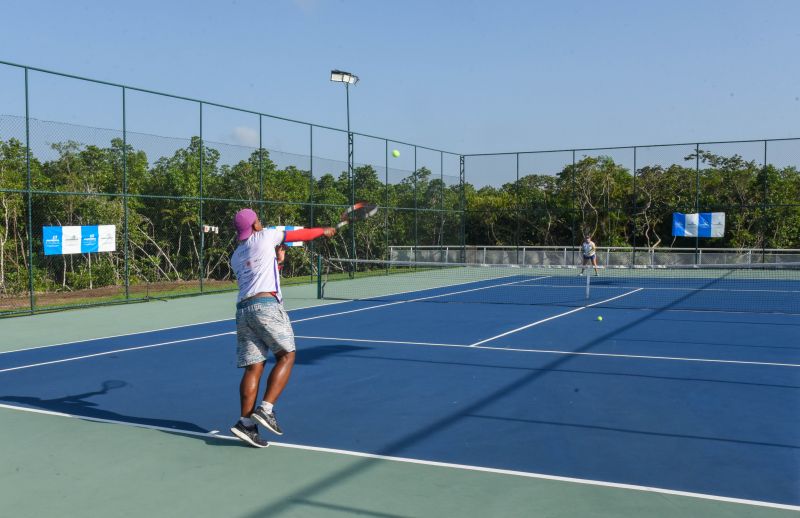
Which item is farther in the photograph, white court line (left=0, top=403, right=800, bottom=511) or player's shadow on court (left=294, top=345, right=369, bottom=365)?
player's shadow on court (left=294, top=345, right=369, bottom=365)

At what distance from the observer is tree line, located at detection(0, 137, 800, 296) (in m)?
17.8

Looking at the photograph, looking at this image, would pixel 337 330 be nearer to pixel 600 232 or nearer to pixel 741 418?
pixel 741 418

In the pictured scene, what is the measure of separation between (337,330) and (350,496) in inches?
291

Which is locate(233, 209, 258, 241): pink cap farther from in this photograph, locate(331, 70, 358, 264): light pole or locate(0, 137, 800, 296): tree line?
locate(331, 70, 358, 264): light pole

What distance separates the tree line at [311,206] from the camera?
1777cm

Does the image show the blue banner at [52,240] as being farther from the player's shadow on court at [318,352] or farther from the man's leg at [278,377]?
the man's leg at [278,377]

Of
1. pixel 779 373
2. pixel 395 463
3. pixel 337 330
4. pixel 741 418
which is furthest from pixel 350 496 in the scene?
pixel 337 330

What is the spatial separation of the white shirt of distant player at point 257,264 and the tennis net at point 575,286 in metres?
8.54

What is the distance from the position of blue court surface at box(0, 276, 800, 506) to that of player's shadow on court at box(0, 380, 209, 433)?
23 millimetres

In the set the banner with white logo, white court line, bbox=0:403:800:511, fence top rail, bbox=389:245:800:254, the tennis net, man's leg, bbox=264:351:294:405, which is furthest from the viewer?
the banner with white logo

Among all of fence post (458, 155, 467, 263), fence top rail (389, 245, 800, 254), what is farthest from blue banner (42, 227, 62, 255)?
fence post (458, 155, 467, 263)

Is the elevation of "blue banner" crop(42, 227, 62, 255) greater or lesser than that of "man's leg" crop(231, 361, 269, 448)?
greater

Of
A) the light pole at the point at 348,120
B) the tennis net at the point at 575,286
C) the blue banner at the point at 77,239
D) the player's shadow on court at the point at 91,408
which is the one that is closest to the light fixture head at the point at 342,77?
the light pole at the point at 348,120

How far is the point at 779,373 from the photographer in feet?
26.3
